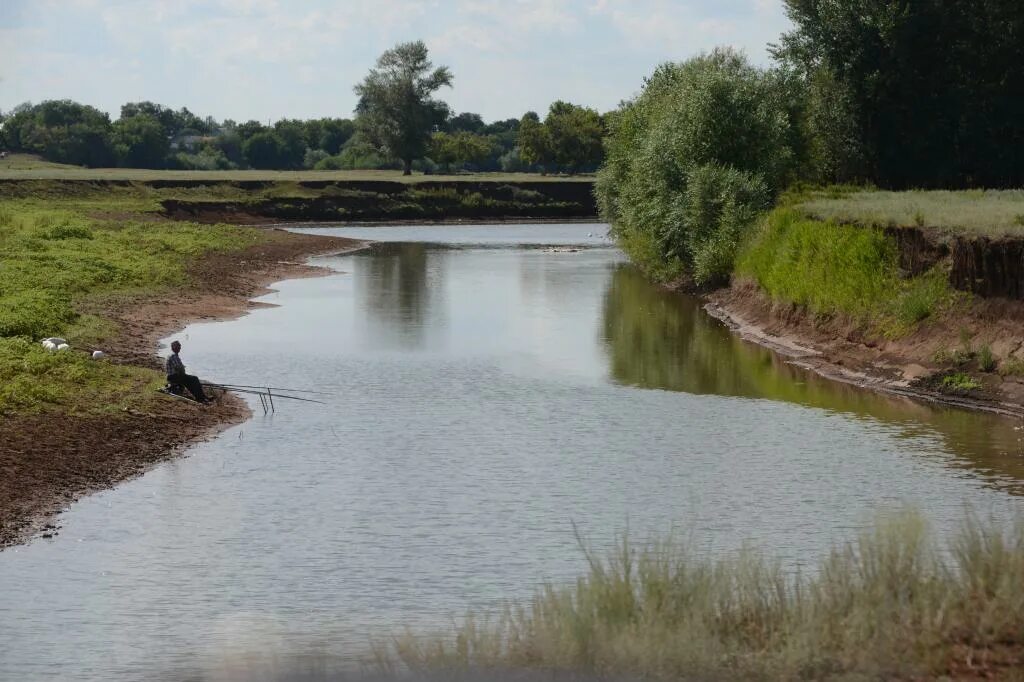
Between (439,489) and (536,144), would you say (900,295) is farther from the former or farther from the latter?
(536,144)

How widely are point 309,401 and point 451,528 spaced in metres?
12.4

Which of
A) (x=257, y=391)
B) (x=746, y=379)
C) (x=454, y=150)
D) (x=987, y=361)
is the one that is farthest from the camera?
(x=454, y=150)

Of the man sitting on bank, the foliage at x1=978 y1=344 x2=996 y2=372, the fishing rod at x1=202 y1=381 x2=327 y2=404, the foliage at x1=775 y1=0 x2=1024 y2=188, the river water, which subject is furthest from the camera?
the foliage at x1=775 y1=0 x2=1024 y2=188

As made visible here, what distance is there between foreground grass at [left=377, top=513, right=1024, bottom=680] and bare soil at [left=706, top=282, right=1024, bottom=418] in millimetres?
18602

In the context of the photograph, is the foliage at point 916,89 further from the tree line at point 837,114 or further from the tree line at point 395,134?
the tree line at point 395,134

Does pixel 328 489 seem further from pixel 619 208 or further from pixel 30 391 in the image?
pixel 619 208

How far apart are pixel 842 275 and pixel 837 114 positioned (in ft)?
95.0

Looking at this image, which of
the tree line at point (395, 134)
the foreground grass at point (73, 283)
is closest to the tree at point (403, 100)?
the tree line at point (395, 134)

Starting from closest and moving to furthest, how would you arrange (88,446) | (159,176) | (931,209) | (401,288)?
1. (88,446)
2. (931,209)
3. (401,288)
4. (159,176)

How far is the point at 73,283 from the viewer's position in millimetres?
49844

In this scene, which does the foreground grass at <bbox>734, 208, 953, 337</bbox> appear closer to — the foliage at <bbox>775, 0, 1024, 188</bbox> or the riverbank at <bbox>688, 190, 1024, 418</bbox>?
the riverbank at <bbox>688, 190, 1024, 418</bbox>

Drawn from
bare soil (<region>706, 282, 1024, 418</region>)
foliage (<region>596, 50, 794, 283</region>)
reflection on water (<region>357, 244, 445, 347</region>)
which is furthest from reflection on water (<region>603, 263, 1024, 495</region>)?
reflection on water (<region>357, 244, 445, 347</region>)

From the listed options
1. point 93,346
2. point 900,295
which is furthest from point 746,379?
point 93,346

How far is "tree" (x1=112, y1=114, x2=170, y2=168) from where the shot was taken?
18088 centimetres
